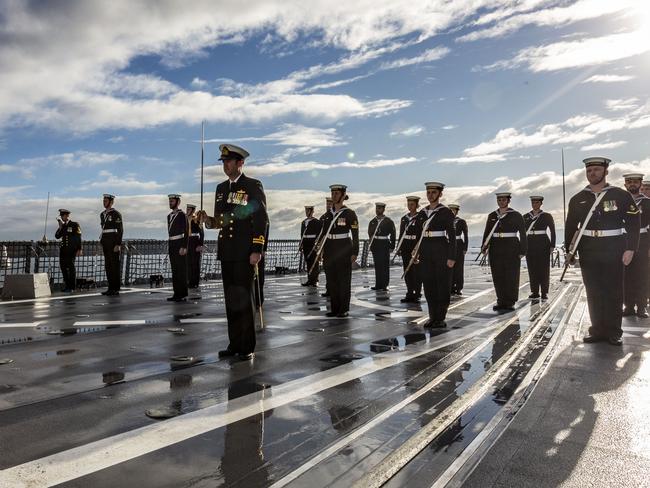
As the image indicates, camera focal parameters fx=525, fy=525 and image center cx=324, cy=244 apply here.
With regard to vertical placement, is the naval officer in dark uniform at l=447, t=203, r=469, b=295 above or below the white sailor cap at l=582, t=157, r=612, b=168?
below

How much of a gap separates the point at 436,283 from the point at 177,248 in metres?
5.92

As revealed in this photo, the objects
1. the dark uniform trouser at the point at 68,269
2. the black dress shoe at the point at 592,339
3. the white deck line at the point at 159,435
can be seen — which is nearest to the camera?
the white deck line at the point at 159,435

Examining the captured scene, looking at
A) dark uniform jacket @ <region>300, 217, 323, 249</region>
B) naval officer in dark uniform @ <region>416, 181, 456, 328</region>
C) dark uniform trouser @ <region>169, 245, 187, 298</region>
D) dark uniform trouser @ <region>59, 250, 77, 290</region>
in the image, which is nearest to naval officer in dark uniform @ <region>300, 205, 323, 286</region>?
dark uniform jacket @ <region>300, 217, 323, 249</region>

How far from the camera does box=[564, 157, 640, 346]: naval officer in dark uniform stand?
649 centimetres

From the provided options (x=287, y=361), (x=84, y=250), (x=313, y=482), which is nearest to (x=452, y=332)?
(x=287, y=361)

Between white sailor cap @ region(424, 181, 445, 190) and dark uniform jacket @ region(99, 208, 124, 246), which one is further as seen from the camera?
dark uniform jacket @ region(99, 208, 124, 246)

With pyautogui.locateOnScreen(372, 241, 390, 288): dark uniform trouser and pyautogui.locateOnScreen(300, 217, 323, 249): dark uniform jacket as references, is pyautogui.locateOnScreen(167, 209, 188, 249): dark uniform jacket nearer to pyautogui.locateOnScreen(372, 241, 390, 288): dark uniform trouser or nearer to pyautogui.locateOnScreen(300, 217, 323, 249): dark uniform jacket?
pyautogui.locateOnScreen(300, 217, 323, 249): dark uniform jacket

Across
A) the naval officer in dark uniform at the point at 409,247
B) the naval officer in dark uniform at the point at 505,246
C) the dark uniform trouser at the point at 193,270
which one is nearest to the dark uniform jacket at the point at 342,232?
the naval officer in dark uniform at the point at 409,247

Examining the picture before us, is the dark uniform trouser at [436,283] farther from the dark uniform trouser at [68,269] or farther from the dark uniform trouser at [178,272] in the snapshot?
the dark uniform trouser at [68,269]

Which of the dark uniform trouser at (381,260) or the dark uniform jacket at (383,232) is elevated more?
the dark uniform jacket at (383,232)

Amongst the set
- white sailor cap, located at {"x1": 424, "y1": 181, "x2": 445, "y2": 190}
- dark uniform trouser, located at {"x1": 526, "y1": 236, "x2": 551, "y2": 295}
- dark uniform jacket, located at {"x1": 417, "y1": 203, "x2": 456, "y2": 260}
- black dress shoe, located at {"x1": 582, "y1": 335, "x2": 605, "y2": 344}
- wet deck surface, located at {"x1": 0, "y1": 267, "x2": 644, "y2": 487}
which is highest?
white sailor cap, located at {"x1": 424, "y1": 181, "x2": 445, "y2": 190}

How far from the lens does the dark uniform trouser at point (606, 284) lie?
21.2 ft

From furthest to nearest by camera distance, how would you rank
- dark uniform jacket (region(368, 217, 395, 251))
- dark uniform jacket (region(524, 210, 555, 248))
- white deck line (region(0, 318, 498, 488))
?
dark uniform jacket (region(368, 217, 395, 251)), dark uniform jacket (region(524, 210, 555, 248)), white deck line (region(0, 318, 498, 488))

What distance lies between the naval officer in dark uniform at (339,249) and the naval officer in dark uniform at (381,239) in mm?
4093
